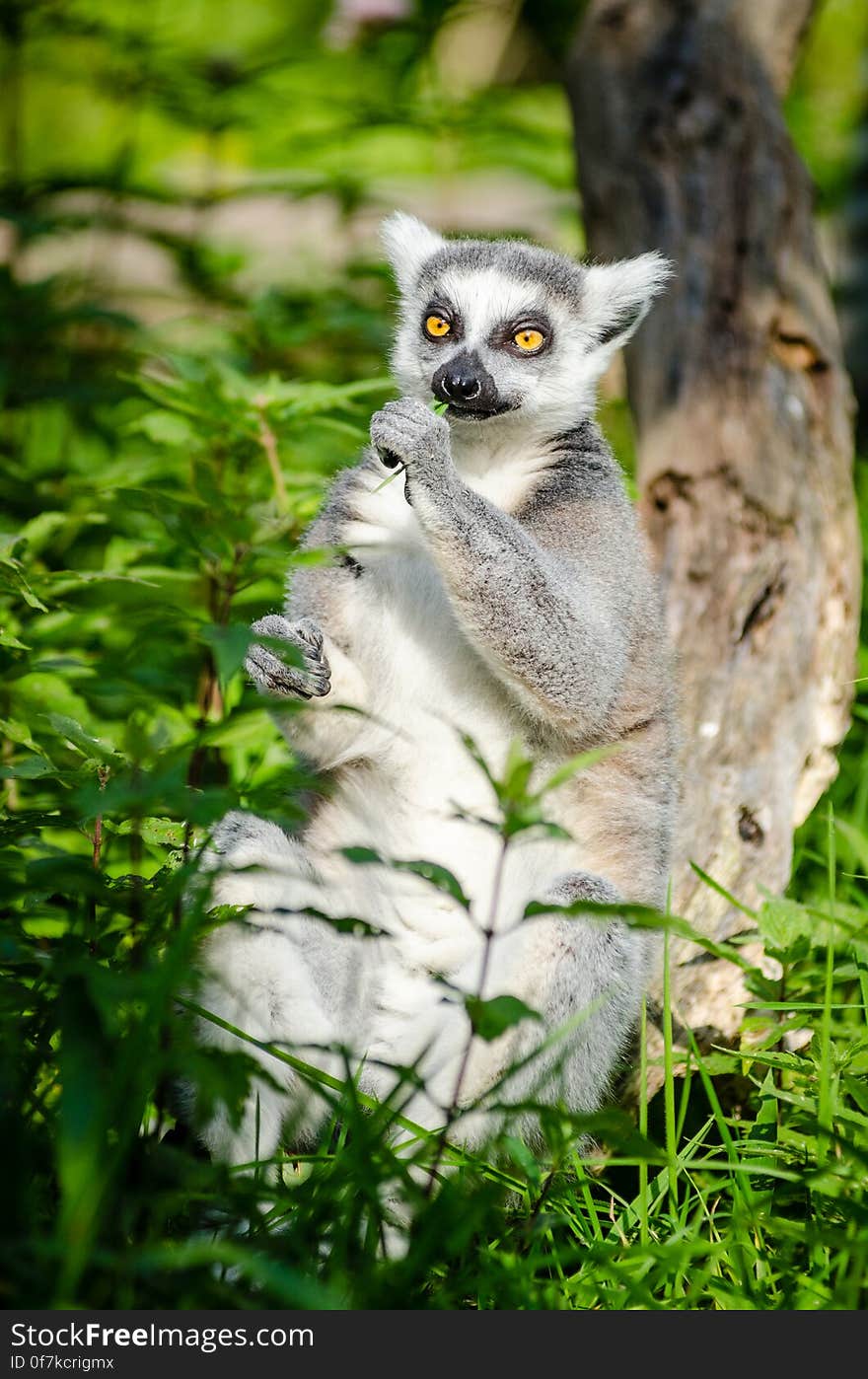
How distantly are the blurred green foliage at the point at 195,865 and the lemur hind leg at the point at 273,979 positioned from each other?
0.12 m

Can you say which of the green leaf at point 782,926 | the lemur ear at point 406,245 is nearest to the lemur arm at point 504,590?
the green leaf at point 782,926

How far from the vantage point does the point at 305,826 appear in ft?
11.4

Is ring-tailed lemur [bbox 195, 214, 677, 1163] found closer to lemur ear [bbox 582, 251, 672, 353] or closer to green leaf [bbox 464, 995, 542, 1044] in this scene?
lemur ear [bbox 582, 251, 672, 353]

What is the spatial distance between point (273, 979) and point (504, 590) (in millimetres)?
1092

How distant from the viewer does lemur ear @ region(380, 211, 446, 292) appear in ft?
12.8

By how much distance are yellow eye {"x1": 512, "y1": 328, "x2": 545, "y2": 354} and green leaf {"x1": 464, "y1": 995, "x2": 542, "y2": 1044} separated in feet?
6.78

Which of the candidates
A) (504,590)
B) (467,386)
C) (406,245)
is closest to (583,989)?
(504,590)

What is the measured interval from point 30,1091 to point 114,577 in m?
1.41

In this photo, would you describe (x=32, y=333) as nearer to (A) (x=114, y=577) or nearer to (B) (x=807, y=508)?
(A) (x=114, y=577)

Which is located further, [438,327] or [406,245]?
[406,245]

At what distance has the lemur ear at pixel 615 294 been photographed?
368cm

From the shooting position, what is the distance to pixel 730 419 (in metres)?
4.55

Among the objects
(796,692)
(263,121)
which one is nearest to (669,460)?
(796,692)

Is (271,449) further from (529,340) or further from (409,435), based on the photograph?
(409,435)
